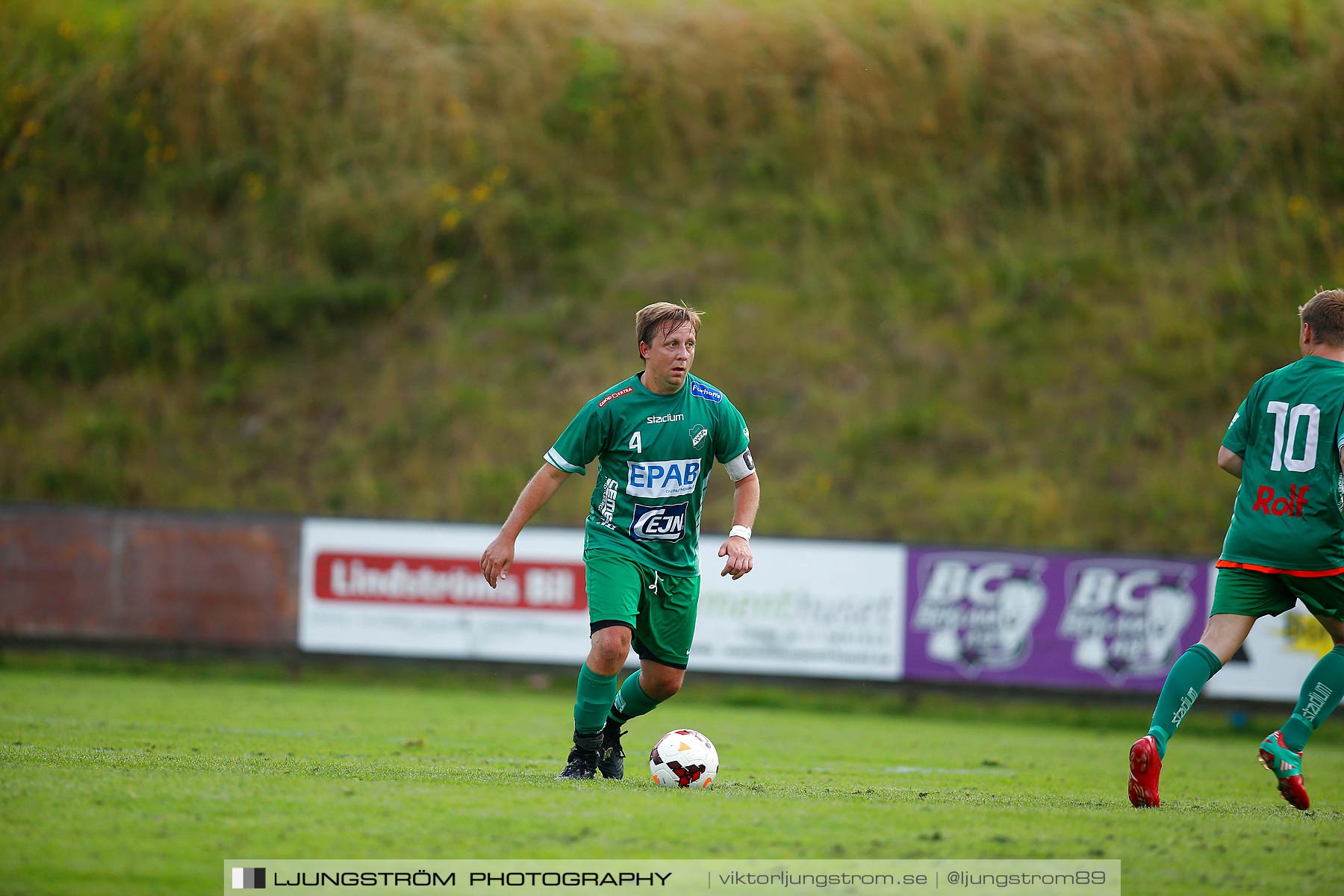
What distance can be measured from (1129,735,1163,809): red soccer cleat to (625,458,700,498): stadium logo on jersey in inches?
89.7

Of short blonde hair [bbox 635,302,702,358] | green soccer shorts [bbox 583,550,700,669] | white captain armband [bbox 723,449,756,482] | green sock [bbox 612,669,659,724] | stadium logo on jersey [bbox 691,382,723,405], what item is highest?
short blonde hair [bbox 635,302,702,358]

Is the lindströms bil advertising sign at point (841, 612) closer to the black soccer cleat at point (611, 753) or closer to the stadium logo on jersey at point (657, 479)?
the black soccer cleat at point (611, 753)

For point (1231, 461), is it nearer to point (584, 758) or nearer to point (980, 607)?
point (584, 758)

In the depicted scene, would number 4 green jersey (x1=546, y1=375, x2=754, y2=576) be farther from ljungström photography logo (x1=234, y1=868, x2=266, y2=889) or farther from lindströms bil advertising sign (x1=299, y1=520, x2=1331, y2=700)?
lindströms bil advertising sign (x1=299, y1=520, x2=1331, y2=700)

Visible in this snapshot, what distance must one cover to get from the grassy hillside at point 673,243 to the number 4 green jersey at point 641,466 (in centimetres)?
1054

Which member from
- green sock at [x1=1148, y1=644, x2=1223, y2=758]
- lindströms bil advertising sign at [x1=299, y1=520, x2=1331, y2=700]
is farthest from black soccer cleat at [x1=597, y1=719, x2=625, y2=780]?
lindströms bil advertising sign at [x1=299, y1=520, x2=1331, y2=700]

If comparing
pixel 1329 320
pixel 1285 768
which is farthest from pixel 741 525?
pixel 1329 320

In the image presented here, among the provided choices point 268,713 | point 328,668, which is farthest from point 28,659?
point 268,713

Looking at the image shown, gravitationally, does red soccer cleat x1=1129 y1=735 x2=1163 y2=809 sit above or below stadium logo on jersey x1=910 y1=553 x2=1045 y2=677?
below

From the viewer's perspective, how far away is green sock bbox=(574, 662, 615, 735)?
5.68 metres

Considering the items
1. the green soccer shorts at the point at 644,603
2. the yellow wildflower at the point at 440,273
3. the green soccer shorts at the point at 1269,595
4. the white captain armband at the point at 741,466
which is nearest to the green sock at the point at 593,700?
the green soccer shorts at the point at 644,603

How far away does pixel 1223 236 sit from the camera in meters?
18.5

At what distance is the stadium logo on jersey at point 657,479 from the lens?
5.84 metres

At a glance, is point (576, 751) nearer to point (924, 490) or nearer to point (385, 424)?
point (924, 490)
